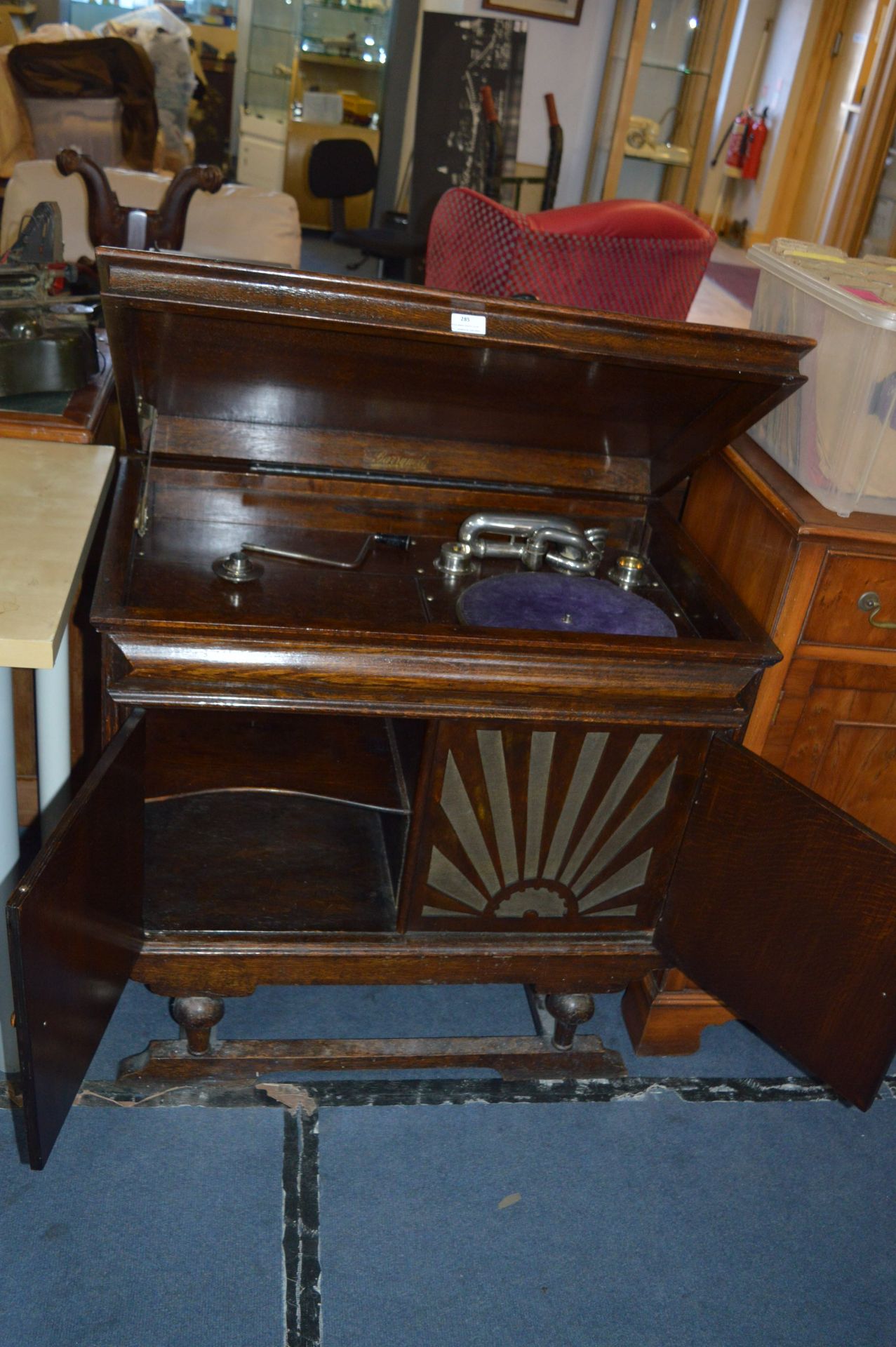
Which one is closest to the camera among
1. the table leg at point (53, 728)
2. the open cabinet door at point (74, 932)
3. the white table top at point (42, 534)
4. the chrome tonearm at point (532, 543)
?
the open cabinet door at point (74, 932)

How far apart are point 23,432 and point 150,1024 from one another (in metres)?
0.94

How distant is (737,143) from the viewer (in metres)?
7.37

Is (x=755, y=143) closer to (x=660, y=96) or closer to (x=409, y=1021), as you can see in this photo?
(x=660, y=96)

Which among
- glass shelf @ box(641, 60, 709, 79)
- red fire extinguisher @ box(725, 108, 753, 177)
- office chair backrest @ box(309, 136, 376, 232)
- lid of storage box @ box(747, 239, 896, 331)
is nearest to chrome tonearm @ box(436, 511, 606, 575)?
lid of storage box @ box(747, 239, 896, 331)

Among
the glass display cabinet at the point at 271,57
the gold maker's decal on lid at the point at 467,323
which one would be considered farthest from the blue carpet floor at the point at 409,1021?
the glass display cabinet at the point at 271,57

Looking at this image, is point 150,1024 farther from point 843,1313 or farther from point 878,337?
point 878,337

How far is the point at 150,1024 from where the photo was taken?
5.52ft

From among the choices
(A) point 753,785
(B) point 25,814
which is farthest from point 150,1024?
(A) point 753,785

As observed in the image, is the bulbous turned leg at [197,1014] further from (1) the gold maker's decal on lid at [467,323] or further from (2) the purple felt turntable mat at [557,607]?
(1) the gold maker's decal on lid at [467,323]

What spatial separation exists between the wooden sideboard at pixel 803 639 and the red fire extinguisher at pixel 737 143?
21.9ft

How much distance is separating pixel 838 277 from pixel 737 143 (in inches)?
266

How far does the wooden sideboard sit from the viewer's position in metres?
1.41

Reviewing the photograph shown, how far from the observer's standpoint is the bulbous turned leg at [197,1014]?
1493 millimetres

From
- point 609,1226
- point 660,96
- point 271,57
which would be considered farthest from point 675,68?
point 609,1226
